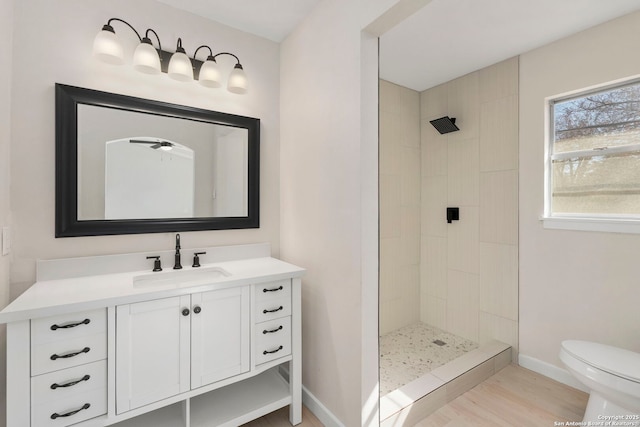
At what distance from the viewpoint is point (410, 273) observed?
10.0 feet

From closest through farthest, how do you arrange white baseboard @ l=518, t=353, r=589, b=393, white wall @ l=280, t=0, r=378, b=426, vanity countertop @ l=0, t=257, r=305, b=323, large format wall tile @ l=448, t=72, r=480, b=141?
vanity countertop @ l=0, t=257, r=305, b=323 < white wall @ l=280, t=0, r=378, b=426 < white baseboard @ l=518, t=353, r=589, b=393 < large format wall tile @ l=448, t=72, r=480, b=141

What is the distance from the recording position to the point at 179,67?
5.61ft

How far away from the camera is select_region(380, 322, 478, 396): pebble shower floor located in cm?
215

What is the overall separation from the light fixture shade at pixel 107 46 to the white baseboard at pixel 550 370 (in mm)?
3389

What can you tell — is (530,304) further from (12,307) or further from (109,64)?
(109,64)

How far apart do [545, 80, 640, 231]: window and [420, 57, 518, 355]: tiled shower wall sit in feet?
0.87

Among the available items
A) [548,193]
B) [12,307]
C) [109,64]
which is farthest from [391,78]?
[12,307]

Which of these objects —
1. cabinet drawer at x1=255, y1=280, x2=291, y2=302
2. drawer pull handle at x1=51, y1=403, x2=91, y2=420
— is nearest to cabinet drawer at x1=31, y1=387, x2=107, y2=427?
drawer pull handle at x1=51, y1=403, x2=91, y2=420

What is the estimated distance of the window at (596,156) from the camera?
1.90 metres

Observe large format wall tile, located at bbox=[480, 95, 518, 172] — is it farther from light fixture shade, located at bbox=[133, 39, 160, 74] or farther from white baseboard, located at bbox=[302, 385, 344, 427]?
light fixture shade, located at bbox=[133, 39, 160, 74]

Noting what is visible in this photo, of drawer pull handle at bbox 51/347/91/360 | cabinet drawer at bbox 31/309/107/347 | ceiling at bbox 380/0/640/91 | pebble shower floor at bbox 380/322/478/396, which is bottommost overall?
pebble shower floor at bbox 380/322/478/396

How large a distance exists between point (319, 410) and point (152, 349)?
1046mm

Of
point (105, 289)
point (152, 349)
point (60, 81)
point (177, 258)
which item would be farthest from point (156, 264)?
point (60, 81)

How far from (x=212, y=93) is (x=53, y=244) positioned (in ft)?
4.12
